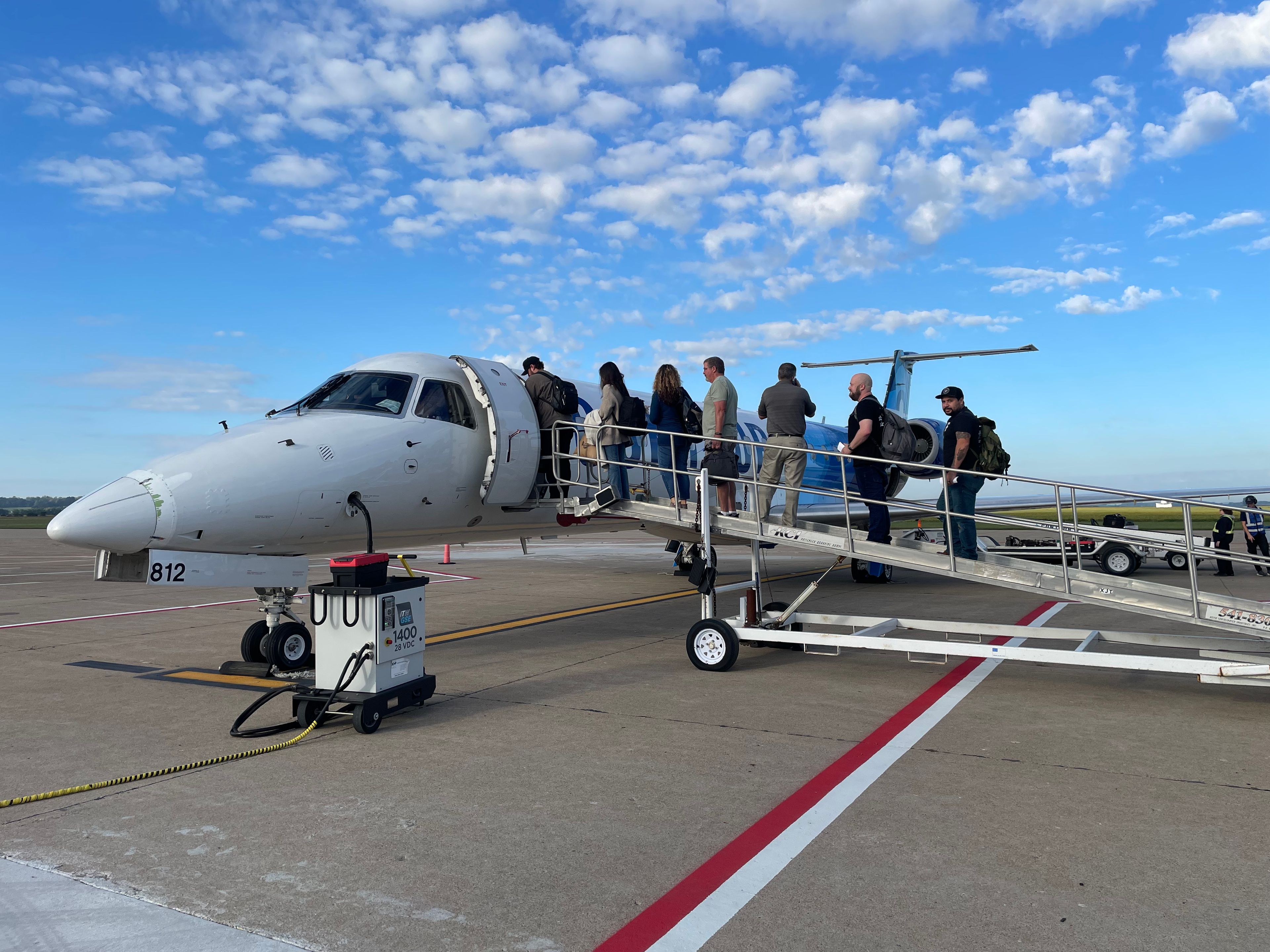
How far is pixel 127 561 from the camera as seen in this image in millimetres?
6746

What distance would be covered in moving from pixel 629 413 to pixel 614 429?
0.25 metres

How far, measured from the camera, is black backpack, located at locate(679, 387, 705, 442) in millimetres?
9812

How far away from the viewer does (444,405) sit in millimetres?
8984

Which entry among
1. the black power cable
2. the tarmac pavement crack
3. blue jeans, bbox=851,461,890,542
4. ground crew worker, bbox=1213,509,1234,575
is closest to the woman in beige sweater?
blue jeans, bbox=851,461,890,542

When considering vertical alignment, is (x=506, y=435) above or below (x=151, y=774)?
above

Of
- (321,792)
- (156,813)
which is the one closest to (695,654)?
(321,792)

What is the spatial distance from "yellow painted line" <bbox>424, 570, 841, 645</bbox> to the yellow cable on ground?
3.53m

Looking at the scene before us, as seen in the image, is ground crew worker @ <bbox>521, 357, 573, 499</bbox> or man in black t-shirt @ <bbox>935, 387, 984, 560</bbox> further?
ground crew worker @ <bbox>521, 357, 573, 499</bbox>

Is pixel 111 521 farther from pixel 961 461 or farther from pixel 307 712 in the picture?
pixel 961 461

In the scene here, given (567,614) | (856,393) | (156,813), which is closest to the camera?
(156,813)

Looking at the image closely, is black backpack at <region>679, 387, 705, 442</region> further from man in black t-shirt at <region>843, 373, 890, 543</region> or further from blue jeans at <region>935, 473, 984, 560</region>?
blue jeans at <region>935, 473, 984, 560</region>

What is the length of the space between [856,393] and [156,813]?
285 inches

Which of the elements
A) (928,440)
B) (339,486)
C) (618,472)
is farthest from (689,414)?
(928,440)

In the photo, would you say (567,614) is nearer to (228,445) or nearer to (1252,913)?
(228,445)
